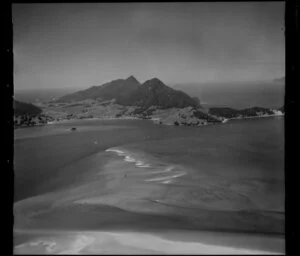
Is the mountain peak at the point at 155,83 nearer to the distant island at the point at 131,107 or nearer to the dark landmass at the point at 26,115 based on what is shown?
the distant island at the point at 131,107

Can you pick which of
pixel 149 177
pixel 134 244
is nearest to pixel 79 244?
pixel 134 244

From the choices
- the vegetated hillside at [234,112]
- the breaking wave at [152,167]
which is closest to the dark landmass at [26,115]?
the breaking wave at [152,167]

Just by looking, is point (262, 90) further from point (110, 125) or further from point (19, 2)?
point (19, 2)

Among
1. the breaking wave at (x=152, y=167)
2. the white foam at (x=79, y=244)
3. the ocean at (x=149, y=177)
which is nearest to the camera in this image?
the white foam at (x=79, y=244)

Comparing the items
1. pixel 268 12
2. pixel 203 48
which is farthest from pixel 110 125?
pixel 268 12

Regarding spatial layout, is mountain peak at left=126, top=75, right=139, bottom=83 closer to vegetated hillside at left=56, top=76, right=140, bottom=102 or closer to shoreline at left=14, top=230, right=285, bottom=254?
vegetated hillside at left=56, top=76, right=140, bottom=102

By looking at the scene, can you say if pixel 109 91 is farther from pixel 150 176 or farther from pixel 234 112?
pixel 234 112

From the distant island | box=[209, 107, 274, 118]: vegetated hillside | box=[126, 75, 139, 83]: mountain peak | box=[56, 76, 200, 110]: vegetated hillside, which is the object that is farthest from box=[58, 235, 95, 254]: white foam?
box=[209, 107, 274, 118]: vegetated hillside
